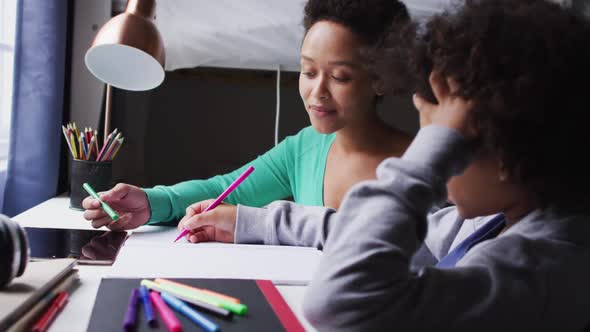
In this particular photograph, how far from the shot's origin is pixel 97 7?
1.44m

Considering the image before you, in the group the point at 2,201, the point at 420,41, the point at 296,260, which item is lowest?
the point at 2,201

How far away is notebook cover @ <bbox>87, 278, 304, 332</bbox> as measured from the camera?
453 mm

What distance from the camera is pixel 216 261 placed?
669 mm

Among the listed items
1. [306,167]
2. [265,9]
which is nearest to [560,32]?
[306,167]

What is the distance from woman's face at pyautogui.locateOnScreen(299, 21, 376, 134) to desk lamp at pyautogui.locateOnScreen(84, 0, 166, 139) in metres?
0.27

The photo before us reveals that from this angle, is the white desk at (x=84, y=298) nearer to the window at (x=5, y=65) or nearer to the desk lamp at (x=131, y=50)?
the desk lamp at (x=131, y=50)

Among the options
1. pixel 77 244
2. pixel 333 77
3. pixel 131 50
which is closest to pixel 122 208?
pixel 77 244

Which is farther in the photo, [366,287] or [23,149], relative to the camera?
[23,149]

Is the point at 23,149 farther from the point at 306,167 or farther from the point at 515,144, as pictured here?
the point at 515,144

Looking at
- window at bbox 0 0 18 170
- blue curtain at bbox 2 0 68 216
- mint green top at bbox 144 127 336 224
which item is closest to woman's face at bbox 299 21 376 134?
mint green top at bbox 144 127 336 224

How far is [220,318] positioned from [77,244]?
1.31 ft

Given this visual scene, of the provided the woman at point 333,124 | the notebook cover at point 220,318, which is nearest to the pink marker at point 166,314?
the notebook cover at point 220,318

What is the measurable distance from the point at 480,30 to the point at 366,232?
192 millimetres

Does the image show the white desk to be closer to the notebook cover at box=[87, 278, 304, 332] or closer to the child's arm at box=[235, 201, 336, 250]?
the notebook cover at box=[87, 278, 304, 332]
